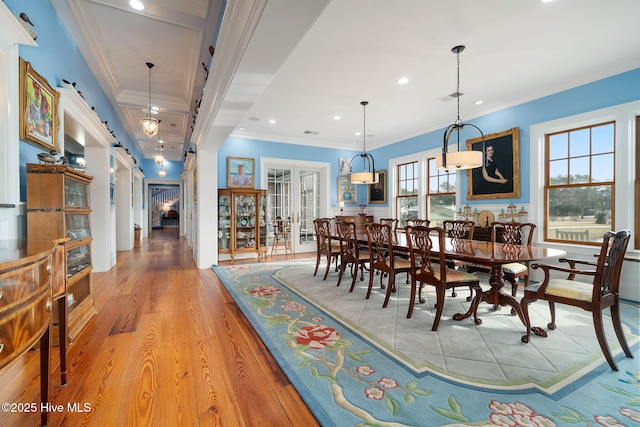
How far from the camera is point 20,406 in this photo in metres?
1.58

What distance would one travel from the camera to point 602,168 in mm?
3859

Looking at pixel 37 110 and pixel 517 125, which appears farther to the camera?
pixel 517 125

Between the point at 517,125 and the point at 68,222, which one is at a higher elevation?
the point at 517,125

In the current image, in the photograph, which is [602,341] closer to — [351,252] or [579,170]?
[351,252]

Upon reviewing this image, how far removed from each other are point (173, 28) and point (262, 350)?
3.78 meters

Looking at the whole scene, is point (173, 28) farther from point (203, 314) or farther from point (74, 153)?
point (74, 153)

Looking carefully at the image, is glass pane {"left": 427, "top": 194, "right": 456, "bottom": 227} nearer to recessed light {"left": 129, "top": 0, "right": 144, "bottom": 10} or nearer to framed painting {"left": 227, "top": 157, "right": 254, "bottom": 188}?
framed painting {"left": 227, "top": 157, "right": 254, "bottom": 188}

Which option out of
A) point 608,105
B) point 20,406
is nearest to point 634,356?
point 608,105

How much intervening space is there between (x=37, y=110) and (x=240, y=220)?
12.8 feet

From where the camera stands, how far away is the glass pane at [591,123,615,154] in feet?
12.4

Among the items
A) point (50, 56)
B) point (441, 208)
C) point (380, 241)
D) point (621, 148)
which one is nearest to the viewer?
point (50, 56)

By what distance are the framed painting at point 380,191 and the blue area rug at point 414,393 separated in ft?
17.7

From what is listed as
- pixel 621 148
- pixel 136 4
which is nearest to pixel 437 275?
pixel 621 148

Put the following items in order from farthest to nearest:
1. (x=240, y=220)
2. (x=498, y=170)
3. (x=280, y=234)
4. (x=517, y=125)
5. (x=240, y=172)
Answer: (x=280, y=234) → (x=240, y=172) → (x=240, y=220) → (x=498, y=170) → (x=517, y=125)
